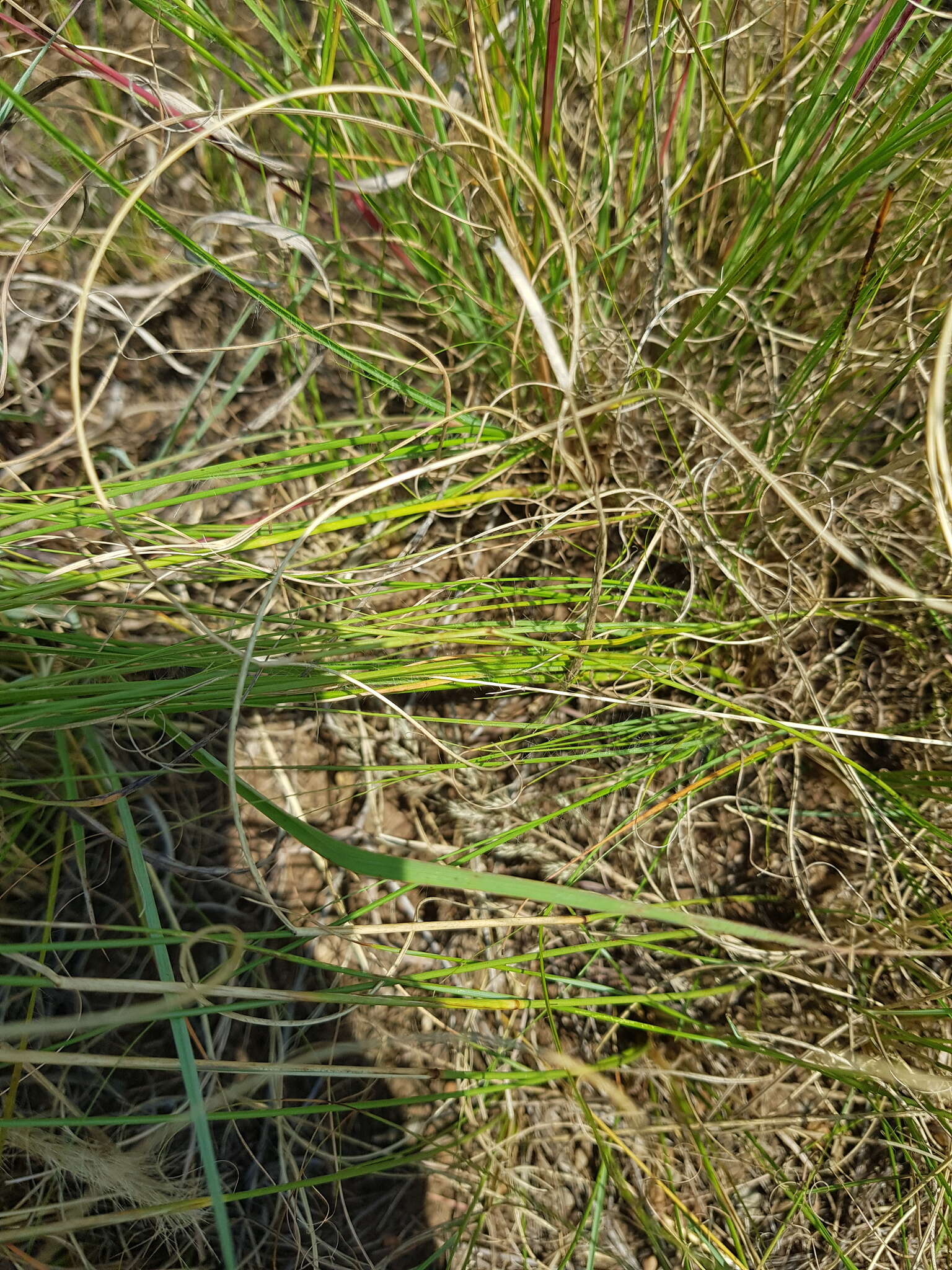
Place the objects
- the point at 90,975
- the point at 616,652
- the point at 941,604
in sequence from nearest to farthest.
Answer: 1. the point at 941,604
2. the point at 616,652
3. the point at 90,975

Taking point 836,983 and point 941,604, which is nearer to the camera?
point 941,604

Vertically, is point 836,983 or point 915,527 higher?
point 915,527

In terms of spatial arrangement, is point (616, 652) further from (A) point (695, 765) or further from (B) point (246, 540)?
(B) point (246, 540)

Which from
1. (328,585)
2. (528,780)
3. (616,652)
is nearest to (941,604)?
(616,652)

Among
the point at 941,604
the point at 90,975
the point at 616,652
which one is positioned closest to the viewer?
the point at 941,604

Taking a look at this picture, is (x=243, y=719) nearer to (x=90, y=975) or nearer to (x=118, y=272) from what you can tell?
(x=90, y=975)

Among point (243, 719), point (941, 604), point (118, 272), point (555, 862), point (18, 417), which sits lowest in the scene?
point (555, 862)
